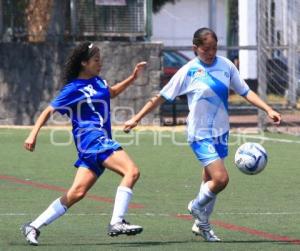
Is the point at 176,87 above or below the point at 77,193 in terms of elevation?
above

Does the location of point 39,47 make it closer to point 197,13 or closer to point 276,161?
point 276,161

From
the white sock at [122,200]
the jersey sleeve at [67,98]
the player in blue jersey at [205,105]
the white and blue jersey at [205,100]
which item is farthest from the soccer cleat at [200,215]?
the jersey sleeve at [67,98]

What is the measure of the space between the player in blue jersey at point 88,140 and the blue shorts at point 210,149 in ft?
2.03

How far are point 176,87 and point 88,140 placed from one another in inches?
37.2

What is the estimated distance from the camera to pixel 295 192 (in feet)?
44.3

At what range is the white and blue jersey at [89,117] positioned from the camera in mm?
9789

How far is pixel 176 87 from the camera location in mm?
10156

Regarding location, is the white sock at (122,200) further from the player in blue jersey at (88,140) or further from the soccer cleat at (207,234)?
the soccer cleat at (207,234)

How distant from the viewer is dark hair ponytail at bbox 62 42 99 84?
32.8ft

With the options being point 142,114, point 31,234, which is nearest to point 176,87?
point 142,114

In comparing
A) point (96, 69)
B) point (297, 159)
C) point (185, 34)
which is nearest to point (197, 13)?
point (185, 34)

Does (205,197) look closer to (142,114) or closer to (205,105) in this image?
(205,105)

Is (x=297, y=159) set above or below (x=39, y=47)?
below

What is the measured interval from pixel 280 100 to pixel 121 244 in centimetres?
1514
